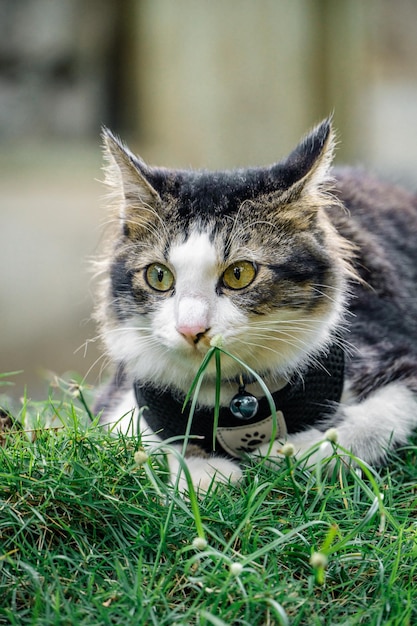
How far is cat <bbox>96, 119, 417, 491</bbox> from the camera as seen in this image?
2.32m

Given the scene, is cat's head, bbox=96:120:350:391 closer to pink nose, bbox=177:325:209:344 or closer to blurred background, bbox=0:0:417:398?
pink nose, bbox=177:325:209:344

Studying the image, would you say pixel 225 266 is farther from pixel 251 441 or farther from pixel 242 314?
pixel 251 441

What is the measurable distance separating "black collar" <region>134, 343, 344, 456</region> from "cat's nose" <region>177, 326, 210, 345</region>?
36cm

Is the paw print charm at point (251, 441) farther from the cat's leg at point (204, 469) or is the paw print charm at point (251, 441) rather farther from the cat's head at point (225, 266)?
the cat's head at point (225, 266)

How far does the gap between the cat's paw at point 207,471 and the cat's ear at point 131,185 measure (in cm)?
77

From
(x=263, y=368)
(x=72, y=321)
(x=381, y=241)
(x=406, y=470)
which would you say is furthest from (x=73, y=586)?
(x=72, y=321)

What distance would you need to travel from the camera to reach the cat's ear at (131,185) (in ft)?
8.29

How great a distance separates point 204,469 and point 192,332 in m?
0.49

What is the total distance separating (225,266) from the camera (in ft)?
7.66

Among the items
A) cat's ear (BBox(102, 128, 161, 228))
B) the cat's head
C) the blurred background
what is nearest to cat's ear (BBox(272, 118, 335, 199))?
the cat's head

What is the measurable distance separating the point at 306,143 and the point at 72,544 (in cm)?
143

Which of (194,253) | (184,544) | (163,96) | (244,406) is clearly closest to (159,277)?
(194,253)

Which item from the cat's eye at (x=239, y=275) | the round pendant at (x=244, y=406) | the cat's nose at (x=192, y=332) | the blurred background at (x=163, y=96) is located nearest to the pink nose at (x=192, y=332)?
the cat's nose at (x=192, y=332)

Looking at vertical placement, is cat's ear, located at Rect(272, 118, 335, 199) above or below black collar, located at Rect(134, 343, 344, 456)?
above
